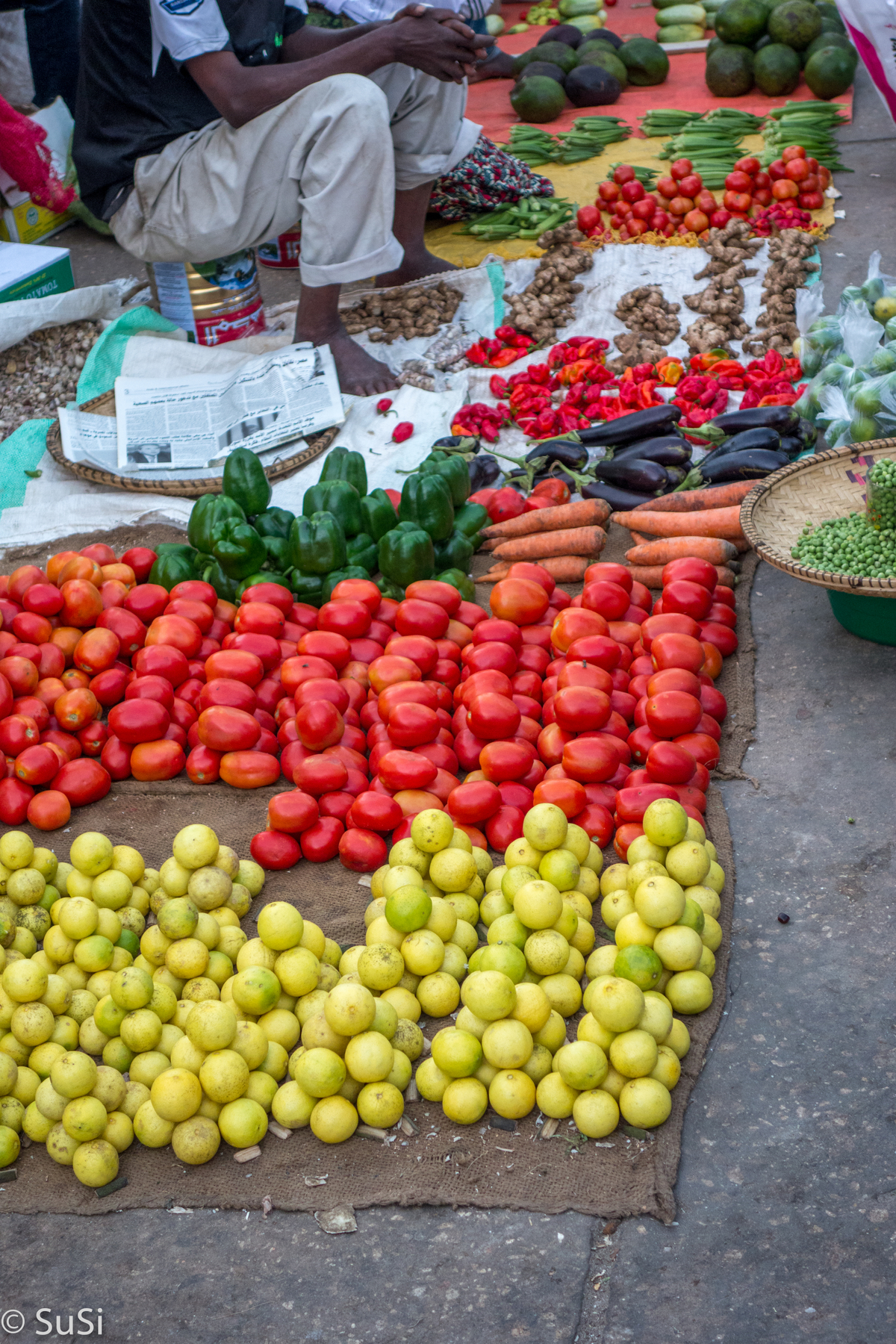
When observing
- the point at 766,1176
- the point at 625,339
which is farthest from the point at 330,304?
the point at 766,1176

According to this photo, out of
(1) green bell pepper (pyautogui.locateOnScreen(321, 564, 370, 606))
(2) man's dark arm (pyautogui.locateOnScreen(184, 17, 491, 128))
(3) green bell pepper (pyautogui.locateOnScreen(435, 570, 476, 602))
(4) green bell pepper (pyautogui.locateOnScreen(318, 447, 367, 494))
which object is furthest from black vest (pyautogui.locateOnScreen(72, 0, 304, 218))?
(3) green bell pepper (pyautogui.locateOnScreen(435, 570, 476, 602))

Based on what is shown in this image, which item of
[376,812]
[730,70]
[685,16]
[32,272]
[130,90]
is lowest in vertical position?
A: [376,812]

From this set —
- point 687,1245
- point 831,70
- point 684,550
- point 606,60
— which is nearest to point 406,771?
point 687,1245

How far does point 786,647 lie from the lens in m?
3.20

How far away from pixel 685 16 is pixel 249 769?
777 centimetres

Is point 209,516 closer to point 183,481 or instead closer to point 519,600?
point 183,481

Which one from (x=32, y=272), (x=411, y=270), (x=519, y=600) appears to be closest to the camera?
(x=519, y=600)

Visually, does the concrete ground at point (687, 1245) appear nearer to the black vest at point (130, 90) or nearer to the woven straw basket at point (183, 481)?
the woven straw basket at point (183, 481)

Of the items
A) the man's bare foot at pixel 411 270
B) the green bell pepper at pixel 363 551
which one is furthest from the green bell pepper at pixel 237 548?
the man's bare foot at pixel 411 270

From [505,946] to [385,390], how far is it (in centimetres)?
305

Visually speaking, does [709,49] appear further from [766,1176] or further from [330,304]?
[766,1176]

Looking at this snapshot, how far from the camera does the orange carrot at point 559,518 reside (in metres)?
3.64

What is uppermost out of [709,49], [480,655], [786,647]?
[709,49]

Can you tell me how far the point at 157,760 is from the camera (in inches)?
115
